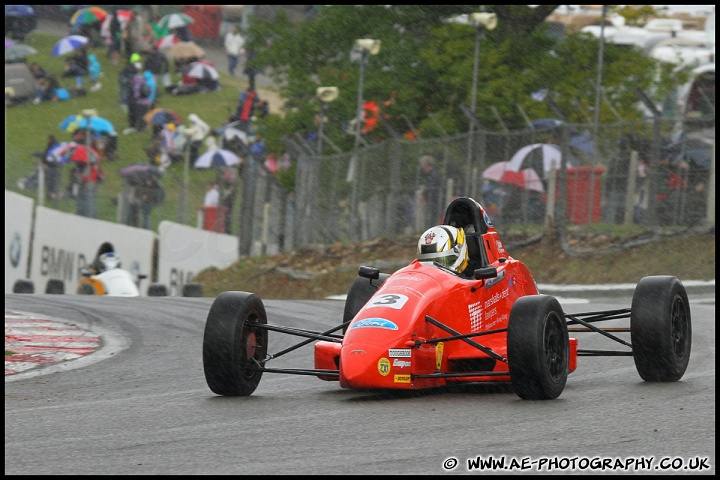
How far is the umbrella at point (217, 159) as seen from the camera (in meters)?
26.6

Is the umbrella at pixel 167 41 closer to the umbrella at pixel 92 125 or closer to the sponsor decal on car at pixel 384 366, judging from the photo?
the umbrella at pixel 92 125

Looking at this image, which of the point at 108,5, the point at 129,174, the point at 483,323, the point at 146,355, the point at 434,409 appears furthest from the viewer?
the point at 108,5

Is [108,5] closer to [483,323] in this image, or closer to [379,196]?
[379,196]

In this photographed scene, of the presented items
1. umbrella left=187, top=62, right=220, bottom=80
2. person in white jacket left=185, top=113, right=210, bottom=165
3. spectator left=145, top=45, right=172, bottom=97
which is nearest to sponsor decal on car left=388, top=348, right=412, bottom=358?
person in white jacket left=185, top=113, right=210, bottom=165

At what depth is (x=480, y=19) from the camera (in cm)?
2414

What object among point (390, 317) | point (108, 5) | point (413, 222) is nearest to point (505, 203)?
point (413, 222)

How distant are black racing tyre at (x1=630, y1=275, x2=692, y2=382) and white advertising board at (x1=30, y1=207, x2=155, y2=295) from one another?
16779 millimetres

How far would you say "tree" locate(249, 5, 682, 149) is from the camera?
27.0 m

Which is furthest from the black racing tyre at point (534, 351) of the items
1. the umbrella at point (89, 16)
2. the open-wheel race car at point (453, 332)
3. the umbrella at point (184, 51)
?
the umbrella at point (89, 16)

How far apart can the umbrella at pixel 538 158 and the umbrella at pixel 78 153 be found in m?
10.3

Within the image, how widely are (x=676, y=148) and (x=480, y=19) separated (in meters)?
5.37

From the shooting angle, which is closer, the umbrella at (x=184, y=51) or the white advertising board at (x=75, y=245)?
the white advertising board at (x=75, y=245)

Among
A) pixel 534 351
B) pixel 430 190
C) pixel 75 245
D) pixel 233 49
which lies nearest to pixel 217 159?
pixel 75 245

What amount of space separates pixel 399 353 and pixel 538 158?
1387 cm
